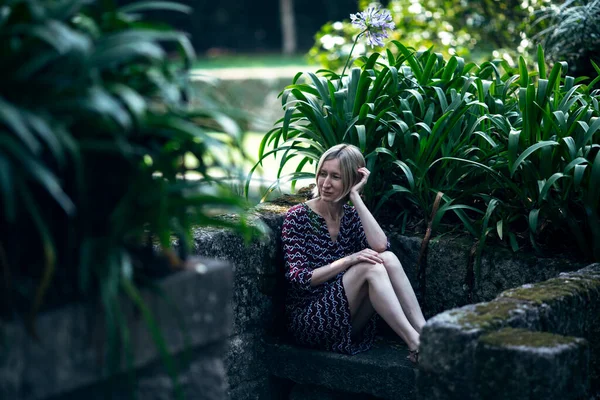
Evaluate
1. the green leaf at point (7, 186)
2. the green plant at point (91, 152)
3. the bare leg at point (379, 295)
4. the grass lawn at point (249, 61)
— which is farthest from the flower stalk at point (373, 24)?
the grass lawn at point (249, 61)

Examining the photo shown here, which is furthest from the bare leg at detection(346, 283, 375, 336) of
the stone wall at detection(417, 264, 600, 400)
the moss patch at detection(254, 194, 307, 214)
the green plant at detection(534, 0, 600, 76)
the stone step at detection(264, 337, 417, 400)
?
the green plant at detection(534, 0, 600, 76)

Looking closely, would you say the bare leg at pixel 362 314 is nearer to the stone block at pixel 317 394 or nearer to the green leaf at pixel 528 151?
the stone block at pixel 317 394

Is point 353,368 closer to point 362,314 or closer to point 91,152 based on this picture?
point 362,314

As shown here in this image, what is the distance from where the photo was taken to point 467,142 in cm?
371

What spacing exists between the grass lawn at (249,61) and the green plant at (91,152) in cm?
1678

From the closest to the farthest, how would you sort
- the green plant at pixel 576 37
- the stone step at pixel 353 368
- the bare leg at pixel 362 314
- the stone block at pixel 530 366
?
the stone block at pixel 530 366
the stone step at pixel 353 368
the bare leg at pixel 362 314
the green plant at pixel 576 37

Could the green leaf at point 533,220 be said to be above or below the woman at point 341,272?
above

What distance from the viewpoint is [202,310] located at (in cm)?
191

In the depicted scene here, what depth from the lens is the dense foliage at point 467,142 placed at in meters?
3.35

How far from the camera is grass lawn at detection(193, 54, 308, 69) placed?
18.8 meters

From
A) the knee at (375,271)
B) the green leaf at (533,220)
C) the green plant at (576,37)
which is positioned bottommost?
the knee at (375,271)

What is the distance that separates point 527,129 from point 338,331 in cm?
115

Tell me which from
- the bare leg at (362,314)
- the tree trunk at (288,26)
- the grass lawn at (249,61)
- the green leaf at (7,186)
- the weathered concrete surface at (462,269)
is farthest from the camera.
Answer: the grass lawn at (249,61)

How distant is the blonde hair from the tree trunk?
49.4ft
